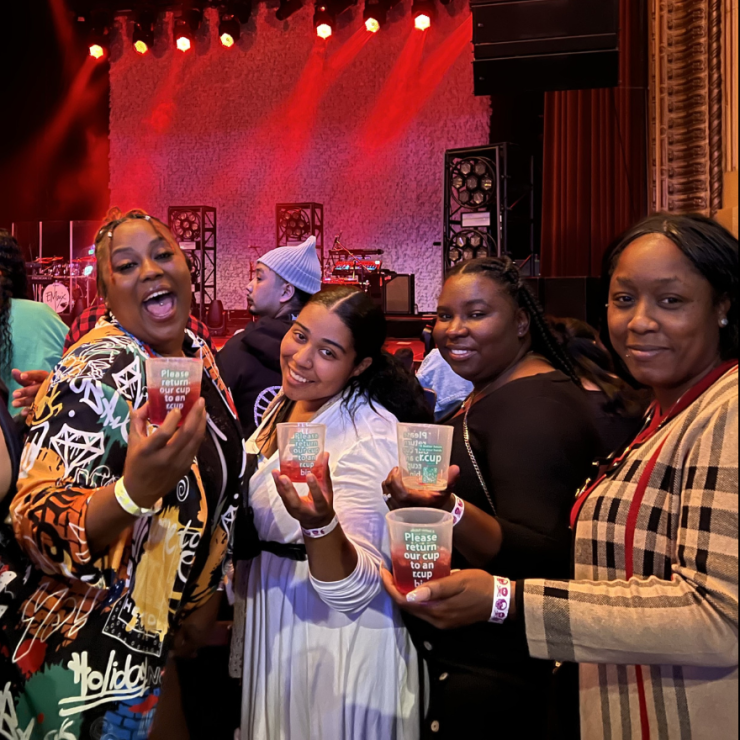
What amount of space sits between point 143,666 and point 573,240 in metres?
6.16

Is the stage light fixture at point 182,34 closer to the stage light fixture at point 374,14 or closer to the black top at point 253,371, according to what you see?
the stage light fixture at point 374,14

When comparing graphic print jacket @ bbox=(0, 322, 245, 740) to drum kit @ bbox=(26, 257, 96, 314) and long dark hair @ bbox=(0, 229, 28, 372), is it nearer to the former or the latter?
long dark hair @ bbox=(0, 229, 28, 372)

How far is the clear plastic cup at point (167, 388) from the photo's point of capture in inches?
51.6

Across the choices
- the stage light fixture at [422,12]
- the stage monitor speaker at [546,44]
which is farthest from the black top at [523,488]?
the stage light fixture at [422,12]

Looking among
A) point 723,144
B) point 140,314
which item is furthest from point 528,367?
point 723,144

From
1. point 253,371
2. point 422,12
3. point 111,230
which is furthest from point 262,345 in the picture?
point 422,12

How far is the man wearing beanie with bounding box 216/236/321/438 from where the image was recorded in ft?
10.2

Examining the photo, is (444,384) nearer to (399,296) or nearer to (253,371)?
(253,371)

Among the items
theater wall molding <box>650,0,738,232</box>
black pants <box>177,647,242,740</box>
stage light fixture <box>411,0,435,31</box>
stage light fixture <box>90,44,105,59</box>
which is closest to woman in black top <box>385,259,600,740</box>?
black pants <box>177,647,242,740</box>

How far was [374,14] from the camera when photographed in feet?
32.9

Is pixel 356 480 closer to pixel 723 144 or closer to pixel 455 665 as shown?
pixel 455 665

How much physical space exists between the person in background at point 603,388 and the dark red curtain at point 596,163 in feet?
10.9

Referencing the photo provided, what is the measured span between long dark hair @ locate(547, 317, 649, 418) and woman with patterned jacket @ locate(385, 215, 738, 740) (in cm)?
59

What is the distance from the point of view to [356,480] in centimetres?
177
